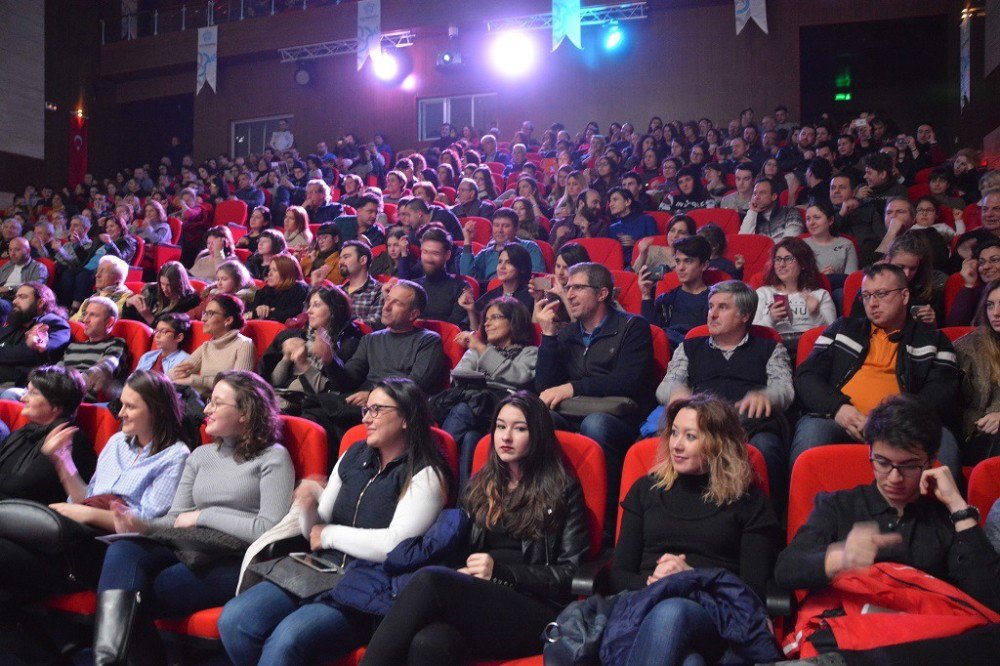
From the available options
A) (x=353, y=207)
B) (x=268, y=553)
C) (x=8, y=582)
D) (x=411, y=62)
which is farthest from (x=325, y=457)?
(x=411, y=62)

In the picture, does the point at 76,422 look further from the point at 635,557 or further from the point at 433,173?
the point at 433,173

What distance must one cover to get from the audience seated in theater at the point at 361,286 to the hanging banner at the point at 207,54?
8929 millimetres

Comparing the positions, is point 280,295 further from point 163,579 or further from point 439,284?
point 163,579

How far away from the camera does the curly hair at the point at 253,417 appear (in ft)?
8.35

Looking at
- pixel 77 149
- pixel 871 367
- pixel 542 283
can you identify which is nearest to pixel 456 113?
pixel 77 149

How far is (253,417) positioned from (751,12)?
934 centimetres

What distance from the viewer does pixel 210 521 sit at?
2.46m

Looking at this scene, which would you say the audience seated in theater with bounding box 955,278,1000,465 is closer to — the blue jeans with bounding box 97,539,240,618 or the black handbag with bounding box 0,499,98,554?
the blue jeans with bounding box 97,539,240,618

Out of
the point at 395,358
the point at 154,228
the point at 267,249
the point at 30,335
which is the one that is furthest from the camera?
the point at 154,228

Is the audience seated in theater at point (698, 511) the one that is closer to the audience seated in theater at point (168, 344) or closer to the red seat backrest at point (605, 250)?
the audience seated in theater at point (168, 344)

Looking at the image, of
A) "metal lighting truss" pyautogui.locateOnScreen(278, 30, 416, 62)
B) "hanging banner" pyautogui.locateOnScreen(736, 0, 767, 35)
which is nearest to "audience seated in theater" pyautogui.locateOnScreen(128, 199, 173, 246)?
"metal lighting truss" pyautogui.locateOnScreen(278, 30, 416, 62)

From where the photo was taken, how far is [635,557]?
2.12 metres

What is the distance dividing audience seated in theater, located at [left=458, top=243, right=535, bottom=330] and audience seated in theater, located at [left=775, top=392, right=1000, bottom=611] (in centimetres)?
197

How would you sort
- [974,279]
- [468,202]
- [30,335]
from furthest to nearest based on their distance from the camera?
1. [468,202]
2. [30,335]
3. [974,279]
